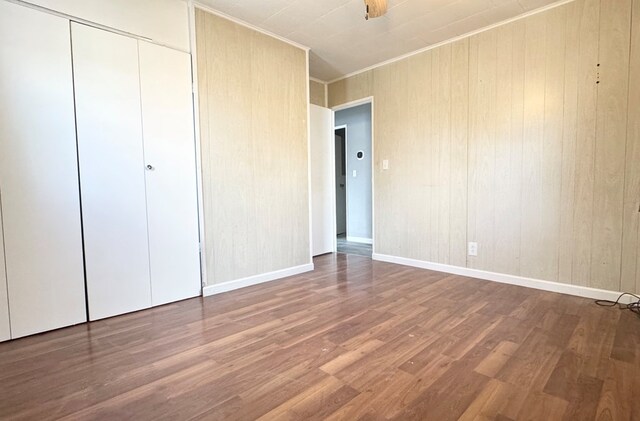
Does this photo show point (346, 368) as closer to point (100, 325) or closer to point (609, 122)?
point (100, 325)

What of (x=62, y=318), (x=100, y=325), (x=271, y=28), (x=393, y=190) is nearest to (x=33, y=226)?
(x=62, y=318)

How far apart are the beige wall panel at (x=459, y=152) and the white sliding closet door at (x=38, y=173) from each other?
11.0ft

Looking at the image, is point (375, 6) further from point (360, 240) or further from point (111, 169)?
point (360, 240)

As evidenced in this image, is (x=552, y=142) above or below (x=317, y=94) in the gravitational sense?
below

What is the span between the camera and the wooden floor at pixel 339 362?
52.3 inches

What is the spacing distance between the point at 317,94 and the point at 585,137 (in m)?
3.19

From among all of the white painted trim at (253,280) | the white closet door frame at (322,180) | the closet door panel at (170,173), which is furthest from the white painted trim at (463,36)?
the white painted trim at (253,280)

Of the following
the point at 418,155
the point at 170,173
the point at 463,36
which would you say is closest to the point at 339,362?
the point at 170,173

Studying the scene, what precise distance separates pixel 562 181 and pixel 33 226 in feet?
13.2

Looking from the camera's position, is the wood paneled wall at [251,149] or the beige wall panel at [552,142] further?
the wood paneled wall at [251,149]

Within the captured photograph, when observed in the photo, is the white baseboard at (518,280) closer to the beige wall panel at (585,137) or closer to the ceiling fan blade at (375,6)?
the beige wall panel at (585,137)

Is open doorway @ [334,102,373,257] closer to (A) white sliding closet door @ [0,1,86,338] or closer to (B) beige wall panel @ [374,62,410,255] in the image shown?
(B) beige wall panel @ [374,62,410,255]

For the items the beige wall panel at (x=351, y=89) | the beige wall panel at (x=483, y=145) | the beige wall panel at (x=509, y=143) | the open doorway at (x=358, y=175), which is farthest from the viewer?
the open doorway at (x=358, y=175)

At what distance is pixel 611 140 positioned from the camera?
2.45m
